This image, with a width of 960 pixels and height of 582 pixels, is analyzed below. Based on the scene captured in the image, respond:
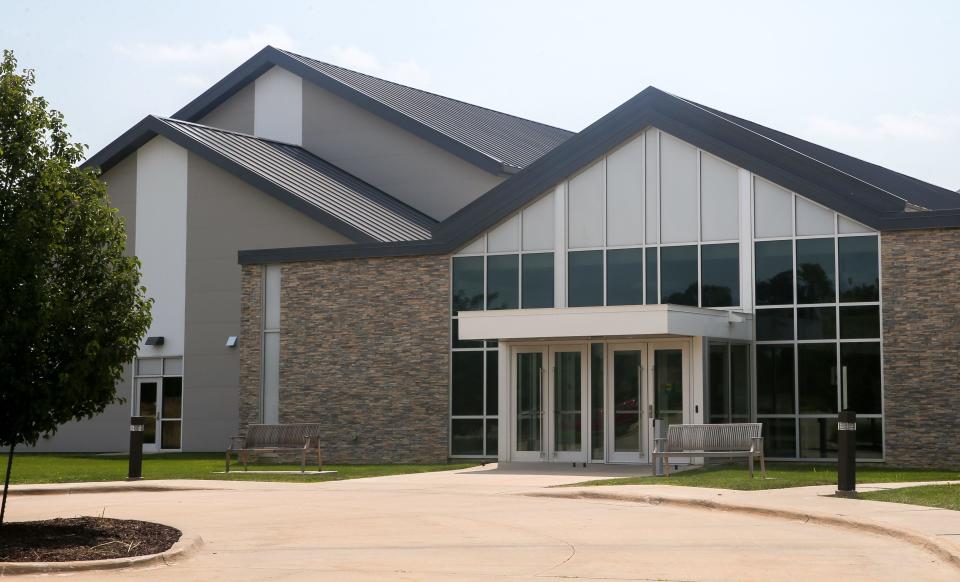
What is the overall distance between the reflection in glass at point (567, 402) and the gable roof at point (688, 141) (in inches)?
164

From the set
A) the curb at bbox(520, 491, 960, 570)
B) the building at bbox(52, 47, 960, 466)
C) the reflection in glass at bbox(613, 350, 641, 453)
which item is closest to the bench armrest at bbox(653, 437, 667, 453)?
the building at bbox(52, 47, 960, 466)

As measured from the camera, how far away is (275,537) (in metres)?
14.4

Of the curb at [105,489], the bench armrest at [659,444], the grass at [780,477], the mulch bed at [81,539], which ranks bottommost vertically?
the curb at [105,489]

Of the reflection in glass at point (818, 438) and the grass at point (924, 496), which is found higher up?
the reflection in glass at point (818, 438)

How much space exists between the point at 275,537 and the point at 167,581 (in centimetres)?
329

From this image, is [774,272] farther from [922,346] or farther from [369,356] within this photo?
[369,356]

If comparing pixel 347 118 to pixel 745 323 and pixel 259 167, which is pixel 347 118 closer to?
pixel 259 167

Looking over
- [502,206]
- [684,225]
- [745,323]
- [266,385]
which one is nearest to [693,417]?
[745,323]

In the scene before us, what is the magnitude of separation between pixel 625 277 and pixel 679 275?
122cm

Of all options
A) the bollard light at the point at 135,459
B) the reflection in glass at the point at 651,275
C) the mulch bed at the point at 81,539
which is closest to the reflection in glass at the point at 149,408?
the bollard light at the point at 135,459

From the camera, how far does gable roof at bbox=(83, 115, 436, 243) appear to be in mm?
35719

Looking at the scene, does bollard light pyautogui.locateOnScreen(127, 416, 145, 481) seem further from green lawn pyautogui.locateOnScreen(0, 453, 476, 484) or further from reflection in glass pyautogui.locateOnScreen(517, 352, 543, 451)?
reflection in glass pyautogui.locateOnScreen(517, 352, 543, 451)

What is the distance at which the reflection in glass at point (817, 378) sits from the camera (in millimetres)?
26359

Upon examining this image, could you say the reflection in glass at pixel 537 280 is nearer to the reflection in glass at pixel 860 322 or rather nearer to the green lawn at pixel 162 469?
the green lawn at pixel 162 469
